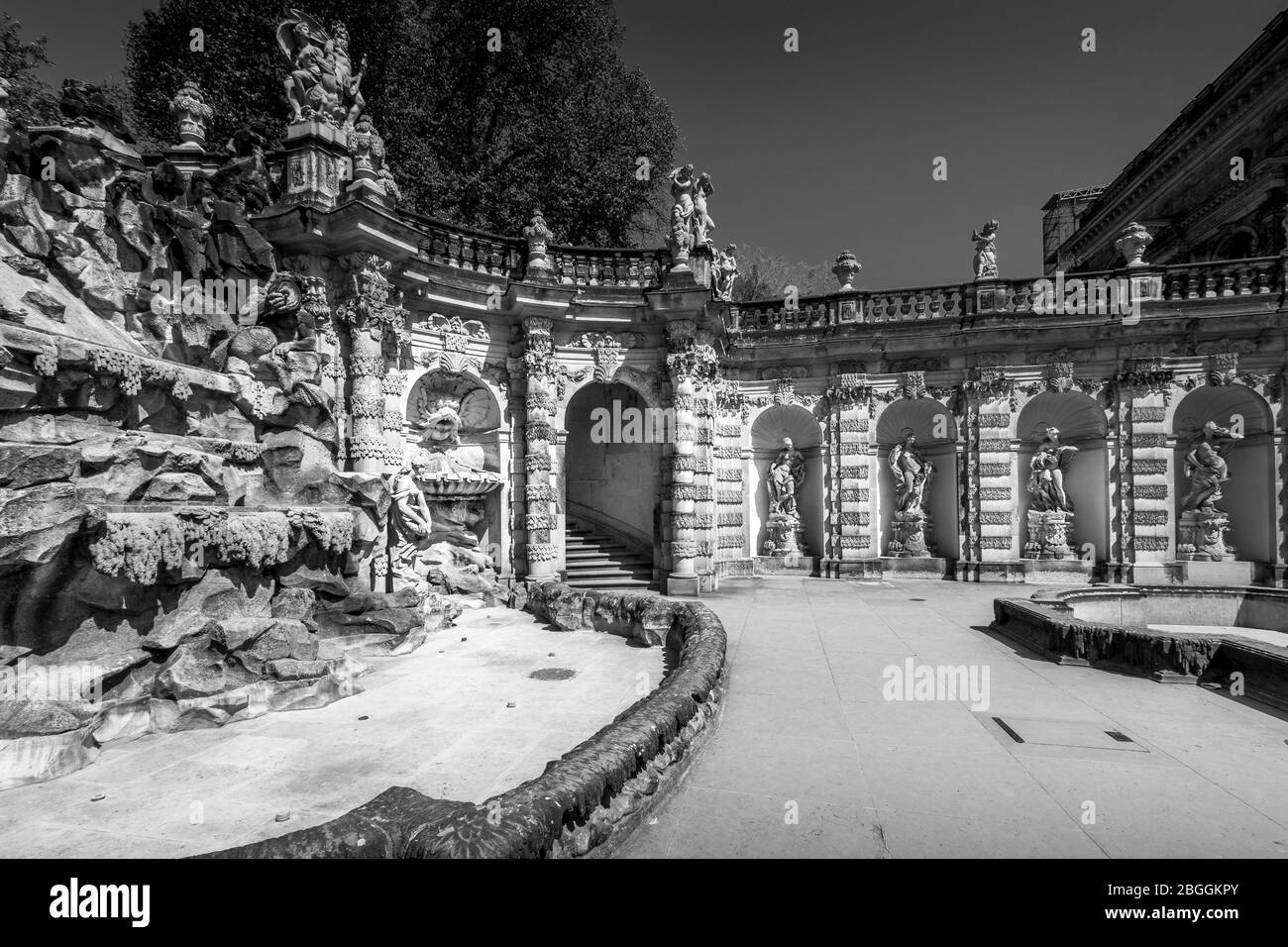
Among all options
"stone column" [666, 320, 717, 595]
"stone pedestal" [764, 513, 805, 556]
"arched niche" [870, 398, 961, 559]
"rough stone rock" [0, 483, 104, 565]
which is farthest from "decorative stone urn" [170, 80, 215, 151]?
"arched niche" [870, 398, 961, 559]

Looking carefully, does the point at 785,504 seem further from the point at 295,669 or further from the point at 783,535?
the point at 295,669

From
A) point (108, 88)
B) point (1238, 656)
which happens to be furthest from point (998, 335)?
point (108, 88)

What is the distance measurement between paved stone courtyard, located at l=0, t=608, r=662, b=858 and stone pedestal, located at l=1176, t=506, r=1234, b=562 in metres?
15.4

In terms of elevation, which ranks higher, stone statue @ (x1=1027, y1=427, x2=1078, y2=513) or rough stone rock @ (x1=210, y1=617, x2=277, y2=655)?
stone statue @ (x1=1027, y1=427, x2=1078, y2=513)

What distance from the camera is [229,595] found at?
21.4 feet

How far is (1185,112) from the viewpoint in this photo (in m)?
18.8

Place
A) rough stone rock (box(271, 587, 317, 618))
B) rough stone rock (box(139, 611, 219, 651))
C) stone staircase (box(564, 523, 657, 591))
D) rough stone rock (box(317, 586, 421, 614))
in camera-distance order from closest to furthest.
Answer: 1. rough stone rock (box(139, 611, 219, 651))
2. rough stone rock (box(271, 587, 317, 618))
3. rough stone rock (box(317, 586, 421, 614))
4. stone staircase (box(564, 523, 657, 591))

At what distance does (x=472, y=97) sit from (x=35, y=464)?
70.8ft

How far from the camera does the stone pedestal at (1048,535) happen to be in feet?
50.1

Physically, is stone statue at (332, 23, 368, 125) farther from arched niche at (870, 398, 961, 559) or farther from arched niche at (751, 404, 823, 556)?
arched niche at (870, 398, 961, 559)

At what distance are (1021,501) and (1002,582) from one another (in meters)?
2.41

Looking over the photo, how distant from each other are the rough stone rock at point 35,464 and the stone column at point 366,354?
5058 millimetres

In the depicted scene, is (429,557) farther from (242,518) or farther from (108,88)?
(108,88)

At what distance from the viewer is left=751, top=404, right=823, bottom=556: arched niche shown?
1662cm
